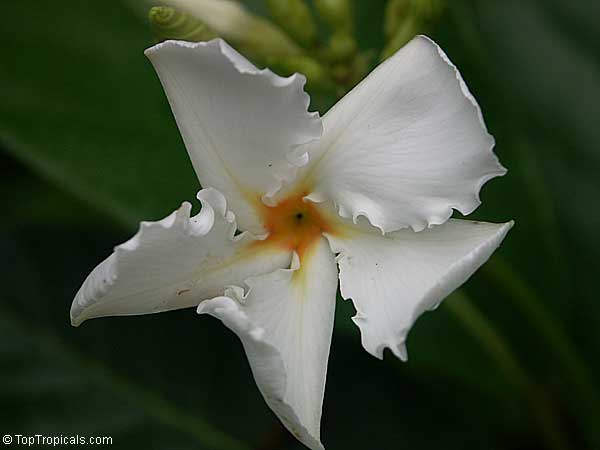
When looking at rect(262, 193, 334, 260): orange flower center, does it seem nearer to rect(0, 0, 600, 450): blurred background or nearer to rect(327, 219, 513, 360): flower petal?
rect(327, 219, 513, 360): flower petal

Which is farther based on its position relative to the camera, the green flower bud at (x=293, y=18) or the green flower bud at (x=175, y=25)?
the green flower bud at (x=293, y=18)

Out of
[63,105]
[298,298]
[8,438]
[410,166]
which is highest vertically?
[410,166]

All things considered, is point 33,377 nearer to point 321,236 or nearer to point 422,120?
point 321,236

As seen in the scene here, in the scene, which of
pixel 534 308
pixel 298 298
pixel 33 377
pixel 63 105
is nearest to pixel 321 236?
pixel 298 298

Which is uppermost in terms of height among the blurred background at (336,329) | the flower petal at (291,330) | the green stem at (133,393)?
the flower petal at (291,330)

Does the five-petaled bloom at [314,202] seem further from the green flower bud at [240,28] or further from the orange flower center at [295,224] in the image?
the green flower bud at [240,28]

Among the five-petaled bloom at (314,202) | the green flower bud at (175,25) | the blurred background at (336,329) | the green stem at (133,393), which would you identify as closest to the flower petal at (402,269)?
the five-petaled bloom at (314,202)
